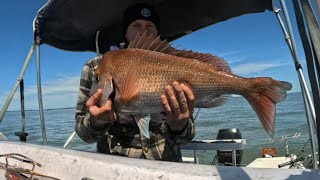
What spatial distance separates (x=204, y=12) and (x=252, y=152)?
721 centimetres

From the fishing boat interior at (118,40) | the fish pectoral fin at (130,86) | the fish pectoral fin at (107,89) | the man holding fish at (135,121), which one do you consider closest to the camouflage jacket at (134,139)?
the man holding fish at (135,121)

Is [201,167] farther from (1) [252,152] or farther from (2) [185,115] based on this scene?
(1) [252,152]

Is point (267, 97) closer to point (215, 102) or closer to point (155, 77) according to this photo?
point (215, 102)

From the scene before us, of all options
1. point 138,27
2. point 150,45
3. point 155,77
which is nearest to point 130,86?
point 155,77

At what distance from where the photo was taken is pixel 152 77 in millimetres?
2227

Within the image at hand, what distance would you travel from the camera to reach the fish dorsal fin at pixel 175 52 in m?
2.33

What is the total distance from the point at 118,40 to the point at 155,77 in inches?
99.0

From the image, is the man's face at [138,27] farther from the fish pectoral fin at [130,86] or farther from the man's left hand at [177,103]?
the fish pectoral fin at [130,86]

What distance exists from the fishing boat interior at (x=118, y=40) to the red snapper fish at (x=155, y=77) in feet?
1.02

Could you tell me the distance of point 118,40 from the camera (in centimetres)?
466

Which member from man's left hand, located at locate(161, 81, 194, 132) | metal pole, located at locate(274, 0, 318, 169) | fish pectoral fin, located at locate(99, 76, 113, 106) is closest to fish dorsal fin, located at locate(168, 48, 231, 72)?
man's left hand, located at locate(161, 81, 194, 132)

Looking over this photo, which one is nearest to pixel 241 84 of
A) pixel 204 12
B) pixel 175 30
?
pixel 204 12

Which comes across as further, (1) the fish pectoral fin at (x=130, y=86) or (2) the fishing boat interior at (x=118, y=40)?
(1) the fish pectoral fin at (x=130, y=86)

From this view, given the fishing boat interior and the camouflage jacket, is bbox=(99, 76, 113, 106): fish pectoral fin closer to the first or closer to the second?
the fishing boat interior
